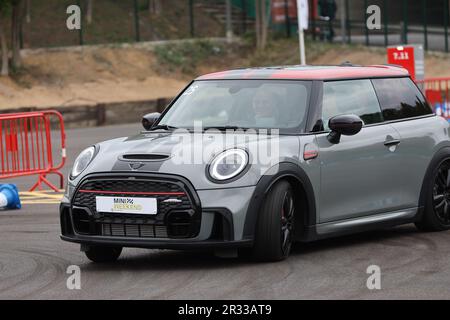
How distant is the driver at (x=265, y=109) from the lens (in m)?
10.3

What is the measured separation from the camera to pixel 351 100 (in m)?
10.8

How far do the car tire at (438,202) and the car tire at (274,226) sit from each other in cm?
206

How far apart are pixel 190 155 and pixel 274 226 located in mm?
835

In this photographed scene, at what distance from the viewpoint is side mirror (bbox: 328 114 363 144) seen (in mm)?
A: 10109

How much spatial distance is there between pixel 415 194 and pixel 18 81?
92.6 feet

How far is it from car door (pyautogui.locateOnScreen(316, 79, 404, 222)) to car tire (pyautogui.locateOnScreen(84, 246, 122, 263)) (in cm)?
169

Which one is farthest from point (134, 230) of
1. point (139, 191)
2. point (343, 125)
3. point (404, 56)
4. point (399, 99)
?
point (404, 56)

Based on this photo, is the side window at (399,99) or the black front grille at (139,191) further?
the side window at (399,99)

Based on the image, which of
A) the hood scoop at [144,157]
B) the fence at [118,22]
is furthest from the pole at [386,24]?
the hood scoop at [144,157]

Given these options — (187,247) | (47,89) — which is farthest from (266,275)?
(47,89)

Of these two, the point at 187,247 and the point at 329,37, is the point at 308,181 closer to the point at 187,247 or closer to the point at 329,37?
the point at 187,247

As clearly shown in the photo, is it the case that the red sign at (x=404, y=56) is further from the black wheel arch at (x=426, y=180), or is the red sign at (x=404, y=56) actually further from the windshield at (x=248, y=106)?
the windshield at (x=248, y=106)

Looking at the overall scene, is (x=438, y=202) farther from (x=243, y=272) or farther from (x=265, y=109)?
(x=243, y=272)

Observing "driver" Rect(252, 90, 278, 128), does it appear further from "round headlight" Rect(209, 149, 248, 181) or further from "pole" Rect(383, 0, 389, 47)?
"pole" Rect(383, 0, 389, 47)
